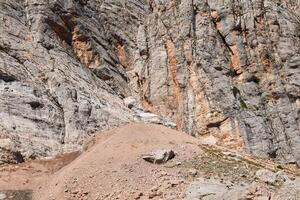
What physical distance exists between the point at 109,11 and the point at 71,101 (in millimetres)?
21279

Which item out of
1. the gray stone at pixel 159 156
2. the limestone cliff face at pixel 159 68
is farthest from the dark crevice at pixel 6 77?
the gray stone at pixel 159 156

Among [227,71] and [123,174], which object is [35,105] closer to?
[123,174]

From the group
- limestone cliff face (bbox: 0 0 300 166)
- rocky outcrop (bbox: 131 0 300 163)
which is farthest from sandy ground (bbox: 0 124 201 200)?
rocky outcrop (bbox: 131 0 300 163)

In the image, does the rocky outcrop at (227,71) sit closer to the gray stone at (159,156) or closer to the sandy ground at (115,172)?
the sandy ground at (115,172)

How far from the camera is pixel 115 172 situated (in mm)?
20891

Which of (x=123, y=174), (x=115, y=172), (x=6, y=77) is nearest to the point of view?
(x=123, y=174)

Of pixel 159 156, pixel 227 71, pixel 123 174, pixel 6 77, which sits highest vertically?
pixel 227 71

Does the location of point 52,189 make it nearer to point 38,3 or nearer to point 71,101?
point 71,101

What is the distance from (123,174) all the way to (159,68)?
26547 mm

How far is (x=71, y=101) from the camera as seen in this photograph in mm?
31547

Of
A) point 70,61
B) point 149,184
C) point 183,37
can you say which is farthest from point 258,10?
point 149,184

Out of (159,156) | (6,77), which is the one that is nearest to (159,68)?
(6,77)

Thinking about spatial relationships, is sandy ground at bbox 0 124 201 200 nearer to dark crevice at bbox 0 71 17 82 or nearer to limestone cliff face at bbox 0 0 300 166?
limestone cliff face at bbox 0 0 300 166

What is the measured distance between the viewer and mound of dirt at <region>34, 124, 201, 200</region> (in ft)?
63.7
